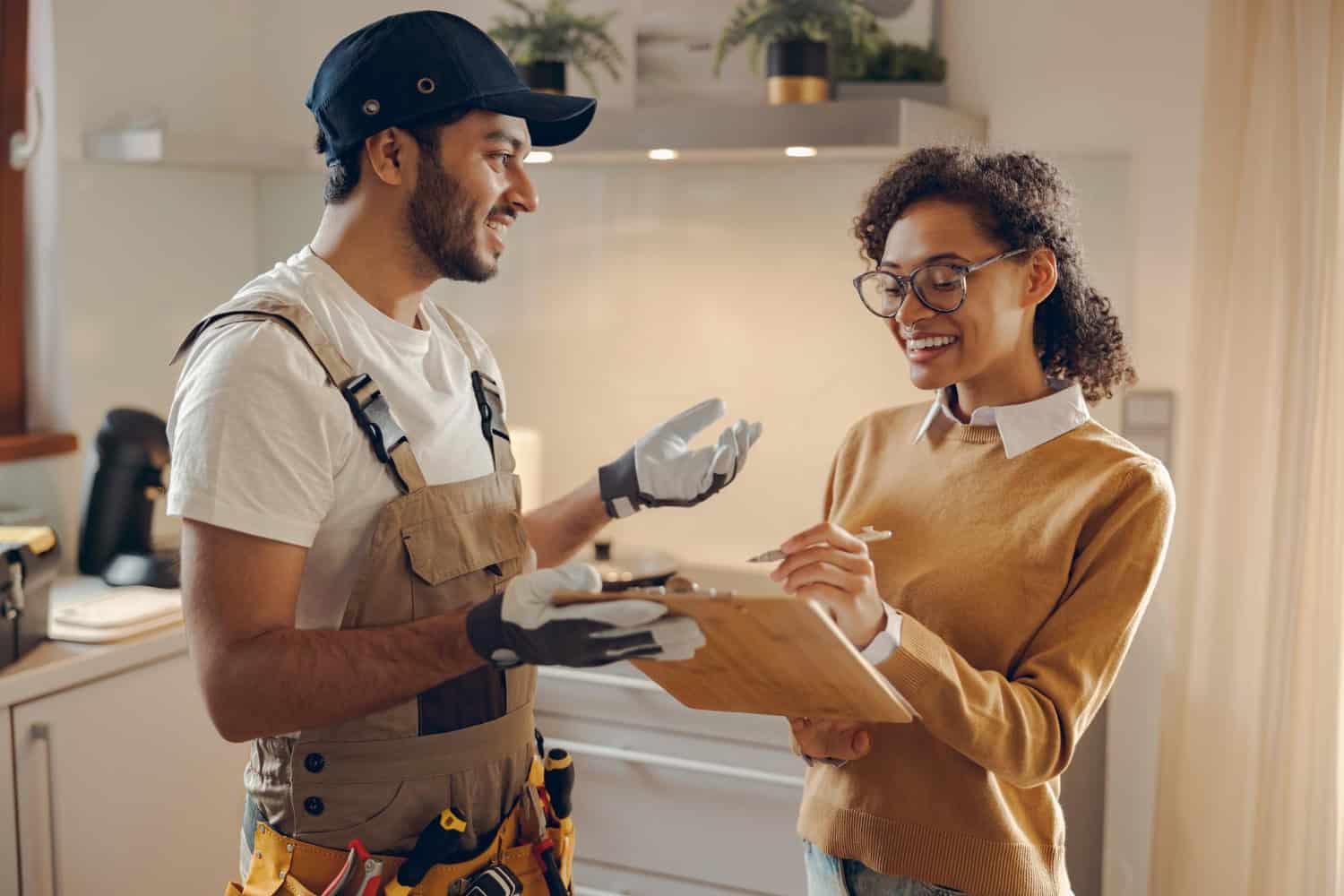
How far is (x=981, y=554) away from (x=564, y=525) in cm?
60

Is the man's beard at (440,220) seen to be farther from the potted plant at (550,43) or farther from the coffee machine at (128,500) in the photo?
the coffee machine at (128,500)

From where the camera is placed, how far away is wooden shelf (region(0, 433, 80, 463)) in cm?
263

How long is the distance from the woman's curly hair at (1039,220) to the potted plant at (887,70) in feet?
3.53

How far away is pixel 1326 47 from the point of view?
2.17m

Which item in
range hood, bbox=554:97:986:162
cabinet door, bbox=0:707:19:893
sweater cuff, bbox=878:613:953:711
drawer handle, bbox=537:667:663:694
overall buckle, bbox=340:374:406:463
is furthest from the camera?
drawer handle, bbox=537:667:663:694

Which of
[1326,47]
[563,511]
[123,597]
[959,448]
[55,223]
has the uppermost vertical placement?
[1326,47]

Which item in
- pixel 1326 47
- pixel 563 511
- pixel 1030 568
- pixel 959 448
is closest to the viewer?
pixel 1030 568

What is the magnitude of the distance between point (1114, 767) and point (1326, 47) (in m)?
1.33

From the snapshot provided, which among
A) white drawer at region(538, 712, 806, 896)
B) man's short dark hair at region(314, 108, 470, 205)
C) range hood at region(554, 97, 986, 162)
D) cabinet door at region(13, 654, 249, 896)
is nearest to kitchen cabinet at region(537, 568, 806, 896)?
white drawer at region(538, 712, 806, 896)

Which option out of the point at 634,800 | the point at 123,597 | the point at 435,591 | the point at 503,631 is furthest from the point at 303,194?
the point at 503,631

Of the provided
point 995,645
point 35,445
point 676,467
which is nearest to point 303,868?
point 676,467

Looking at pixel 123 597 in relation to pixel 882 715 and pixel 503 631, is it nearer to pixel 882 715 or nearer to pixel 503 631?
pixel 503 631

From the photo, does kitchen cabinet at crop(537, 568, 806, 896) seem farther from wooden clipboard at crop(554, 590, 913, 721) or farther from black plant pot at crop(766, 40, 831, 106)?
wooden clipboard at crop(554, 590, 913, 721)

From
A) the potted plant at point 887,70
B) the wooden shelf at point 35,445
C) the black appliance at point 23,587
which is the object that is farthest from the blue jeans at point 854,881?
the wooden shelf at point 35,445
